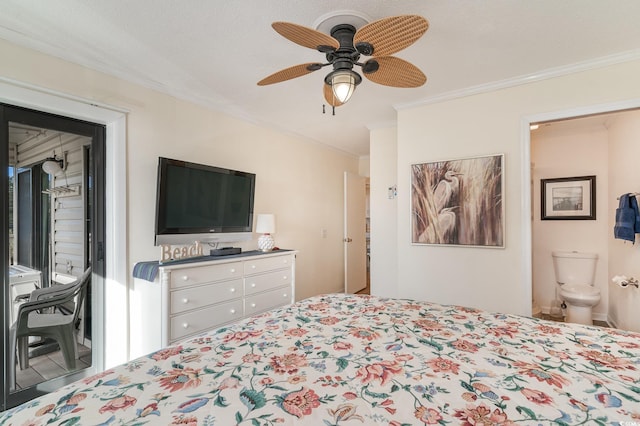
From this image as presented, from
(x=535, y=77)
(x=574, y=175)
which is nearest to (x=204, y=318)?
(x=535, y=77)

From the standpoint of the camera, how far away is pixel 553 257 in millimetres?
3852

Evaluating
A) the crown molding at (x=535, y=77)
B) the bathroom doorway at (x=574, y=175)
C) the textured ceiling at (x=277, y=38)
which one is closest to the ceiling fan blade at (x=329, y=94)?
the textured ceiling at (x=277, y=38)

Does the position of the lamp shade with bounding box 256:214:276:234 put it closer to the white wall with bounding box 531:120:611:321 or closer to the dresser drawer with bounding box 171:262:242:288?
the dresser drawer with bounding box 171:262:242:288

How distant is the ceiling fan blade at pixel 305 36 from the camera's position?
1347 millimetres

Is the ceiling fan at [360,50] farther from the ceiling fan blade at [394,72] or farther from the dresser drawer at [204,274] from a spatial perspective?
the dresser drawer at [204,274]

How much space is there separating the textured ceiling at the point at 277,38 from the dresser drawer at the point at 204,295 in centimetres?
174

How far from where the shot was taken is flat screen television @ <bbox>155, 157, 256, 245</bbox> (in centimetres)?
257

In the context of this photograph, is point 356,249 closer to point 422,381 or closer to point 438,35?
point 438,35

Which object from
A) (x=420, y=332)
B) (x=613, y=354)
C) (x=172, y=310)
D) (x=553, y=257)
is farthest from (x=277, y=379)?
(x=553, y=257)

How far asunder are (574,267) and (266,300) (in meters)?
3.67

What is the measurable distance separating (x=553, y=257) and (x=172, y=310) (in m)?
4.33

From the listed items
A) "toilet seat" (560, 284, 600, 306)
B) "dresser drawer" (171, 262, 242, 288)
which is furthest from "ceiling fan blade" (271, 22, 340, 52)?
"toilet seat" (560, 284, 600, 306)

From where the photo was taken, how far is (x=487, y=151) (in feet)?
9.09

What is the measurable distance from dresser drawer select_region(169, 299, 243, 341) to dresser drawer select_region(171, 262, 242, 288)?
0.77 ft
